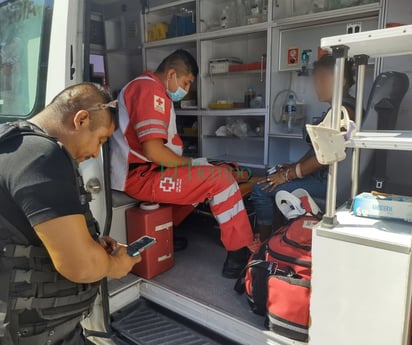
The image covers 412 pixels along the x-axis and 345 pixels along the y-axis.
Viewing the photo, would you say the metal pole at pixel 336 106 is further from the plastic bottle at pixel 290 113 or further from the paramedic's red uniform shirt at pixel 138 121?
the plastic bottle at pixel 290 113

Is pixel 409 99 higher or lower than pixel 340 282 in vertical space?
higher

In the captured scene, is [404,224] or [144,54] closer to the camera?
[404,224]

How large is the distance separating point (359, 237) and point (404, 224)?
21 cm

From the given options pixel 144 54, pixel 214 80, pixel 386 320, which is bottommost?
pixel 386 320

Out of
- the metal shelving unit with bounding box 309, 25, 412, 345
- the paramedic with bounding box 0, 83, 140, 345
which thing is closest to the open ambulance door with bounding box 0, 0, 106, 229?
the paramedic with bounding box 0, 83, 140, 345

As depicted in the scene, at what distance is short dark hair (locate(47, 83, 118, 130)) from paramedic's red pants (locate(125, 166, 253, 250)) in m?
0.93

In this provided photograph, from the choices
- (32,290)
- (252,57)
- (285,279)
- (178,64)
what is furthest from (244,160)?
(32,290)

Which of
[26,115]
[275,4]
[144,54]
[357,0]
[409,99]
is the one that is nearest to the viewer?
[26,115]

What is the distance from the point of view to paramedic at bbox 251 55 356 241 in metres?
2.19

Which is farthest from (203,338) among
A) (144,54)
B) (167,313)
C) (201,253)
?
(144,54)

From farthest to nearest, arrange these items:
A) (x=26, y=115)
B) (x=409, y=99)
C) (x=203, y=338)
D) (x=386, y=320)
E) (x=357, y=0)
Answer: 1. (x=357, y=0)
2. (x=409, y=99)
3. (x=26, y=115)
4. (x=203, y=338)
5. (x=386, y=320)

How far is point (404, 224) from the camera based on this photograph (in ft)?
3.81

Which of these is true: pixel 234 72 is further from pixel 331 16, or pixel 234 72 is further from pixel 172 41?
pixel 331 16

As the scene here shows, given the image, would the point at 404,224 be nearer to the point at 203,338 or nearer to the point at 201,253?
the point at 203,338
